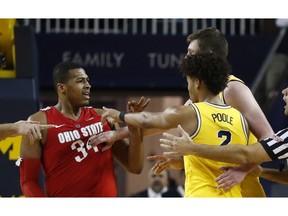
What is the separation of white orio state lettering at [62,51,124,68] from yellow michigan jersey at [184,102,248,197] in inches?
252

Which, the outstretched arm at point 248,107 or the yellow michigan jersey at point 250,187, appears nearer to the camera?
the outstretched arm at point 248,107

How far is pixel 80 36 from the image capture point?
11.7 metres

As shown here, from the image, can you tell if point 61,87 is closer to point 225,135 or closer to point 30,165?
point 30,165

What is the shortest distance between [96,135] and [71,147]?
218 mm

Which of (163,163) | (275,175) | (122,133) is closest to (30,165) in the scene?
(122,133)

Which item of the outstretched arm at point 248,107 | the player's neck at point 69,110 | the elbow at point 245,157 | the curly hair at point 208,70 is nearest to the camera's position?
the elbow at point 245,157

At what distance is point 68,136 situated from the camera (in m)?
6.04

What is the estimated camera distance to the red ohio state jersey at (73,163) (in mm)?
6008

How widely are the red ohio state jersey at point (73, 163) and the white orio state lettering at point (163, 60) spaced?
569cm

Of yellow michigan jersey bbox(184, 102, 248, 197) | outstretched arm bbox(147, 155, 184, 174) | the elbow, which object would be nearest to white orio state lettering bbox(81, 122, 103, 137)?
outstretched arm bbox(147, 155, 184, 174)

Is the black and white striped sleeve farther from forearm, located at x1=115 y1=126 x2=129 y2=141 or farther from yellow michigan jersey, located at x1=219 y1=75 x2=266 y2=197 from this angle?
forearm, located at x1=115 y1=126 x2=129 y2=141

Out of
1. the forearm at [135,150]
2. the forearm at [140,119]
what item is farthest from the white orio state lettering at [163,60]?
the forearm at [140,119]

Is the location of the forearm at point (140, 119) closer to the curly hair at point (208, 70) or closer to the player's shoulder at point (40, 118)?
the curly hair at point (208, 70)

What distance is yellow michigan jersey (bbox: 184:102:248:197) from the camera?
17.1 ft
